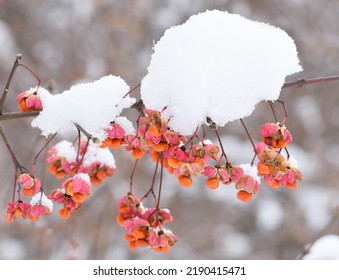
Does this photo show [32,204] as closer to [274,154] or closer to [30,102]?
[30,102]

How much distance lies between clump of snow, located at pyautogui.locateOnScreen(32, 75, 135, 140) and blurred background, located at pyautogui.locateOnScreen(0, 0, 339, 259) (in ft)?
9.32

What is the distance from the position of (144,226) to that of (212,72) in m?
0.53

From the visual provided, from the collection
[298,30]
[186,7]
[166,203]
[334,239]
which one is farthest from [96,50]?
→ [334,239]

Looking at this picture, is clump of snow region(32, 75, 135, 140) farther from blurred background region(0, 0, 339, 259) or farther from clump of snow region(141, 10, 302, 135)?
blurred background region(0, 0, 339, 259)

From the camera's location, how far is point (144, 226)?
4.76ft

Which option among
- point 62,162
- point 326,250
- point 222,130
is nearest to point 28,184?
point 62,162

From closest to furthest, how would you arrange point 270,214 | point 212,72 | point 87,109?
1. point 212,72
2. point 87,109
3. point 270,214

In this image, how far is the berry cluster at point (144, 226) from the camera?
4.72ft

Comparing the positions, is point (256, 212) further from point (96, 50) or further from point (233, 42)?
point (233, 42)

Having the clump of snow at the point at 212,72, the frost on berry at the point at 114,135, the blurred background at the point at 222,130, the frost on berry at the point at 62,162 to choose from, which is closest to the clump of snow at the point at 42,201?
the frost on berry at the point at 62,162

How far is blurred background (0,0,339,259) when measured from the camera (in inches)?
182

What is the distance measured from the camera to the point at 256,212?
17.6 ft

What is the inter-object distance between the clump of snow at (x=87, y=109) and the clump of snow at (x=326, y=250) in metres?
1.21

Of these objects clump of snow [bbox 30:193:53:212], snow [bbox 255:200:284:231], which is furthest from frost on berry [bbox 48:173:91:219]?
snow [bbox 255:200:284:231]
